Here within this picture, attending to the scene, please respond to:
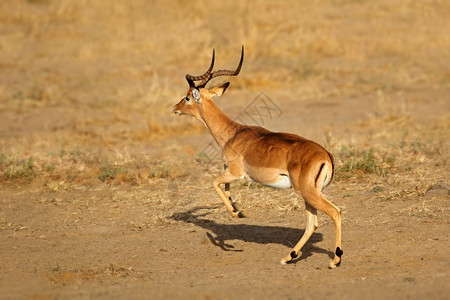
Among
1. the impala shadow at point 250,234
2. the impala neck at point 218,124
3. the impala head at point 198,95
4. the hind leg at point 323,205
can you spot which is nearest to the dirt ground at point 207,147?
the impala shadow at point 250,234

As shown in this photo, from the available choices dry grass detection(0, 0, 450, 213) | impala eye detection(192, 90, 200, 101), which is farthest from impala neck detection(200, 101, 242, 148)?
dry grass detection(0, 0, 450, 213)

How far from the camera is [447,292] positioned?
539cm

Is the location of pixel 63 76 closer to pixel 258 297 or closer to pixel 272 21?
pixel 272 21

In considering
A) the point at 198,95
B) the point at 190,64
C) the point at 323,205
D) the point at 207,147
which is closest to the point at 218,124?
the point at 198,95

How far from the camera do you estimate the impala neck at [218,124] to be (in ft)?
23.9

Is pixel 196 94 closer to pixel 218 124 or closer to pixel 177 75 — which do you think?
pixel 218 124

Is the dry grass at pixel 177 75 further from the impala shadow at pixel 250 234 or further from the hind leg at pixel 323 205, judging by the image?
the hind leg at pixel 323 205

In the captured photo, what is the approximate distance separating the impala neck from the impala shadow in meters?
0.95

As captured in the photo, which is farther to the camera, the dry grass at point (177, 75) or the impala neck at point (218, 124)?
the dry grass at point (177, 75)

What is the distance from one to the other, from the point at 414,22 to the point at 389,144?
10.3 metres

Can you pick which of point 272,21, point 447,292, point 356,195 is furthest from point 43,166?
point 272,21

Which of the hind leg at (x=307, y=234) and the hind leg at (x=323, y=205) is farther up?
the hind leg at (x=323, y=205)

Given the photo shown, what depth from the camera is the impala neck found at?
729 cm

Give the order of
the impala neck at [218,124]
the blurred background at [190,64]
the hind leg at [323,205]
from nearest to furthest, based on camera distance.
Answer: the hind leg at [323,205]
the impala neck at [218,124]
the blurred background at [190,64]
